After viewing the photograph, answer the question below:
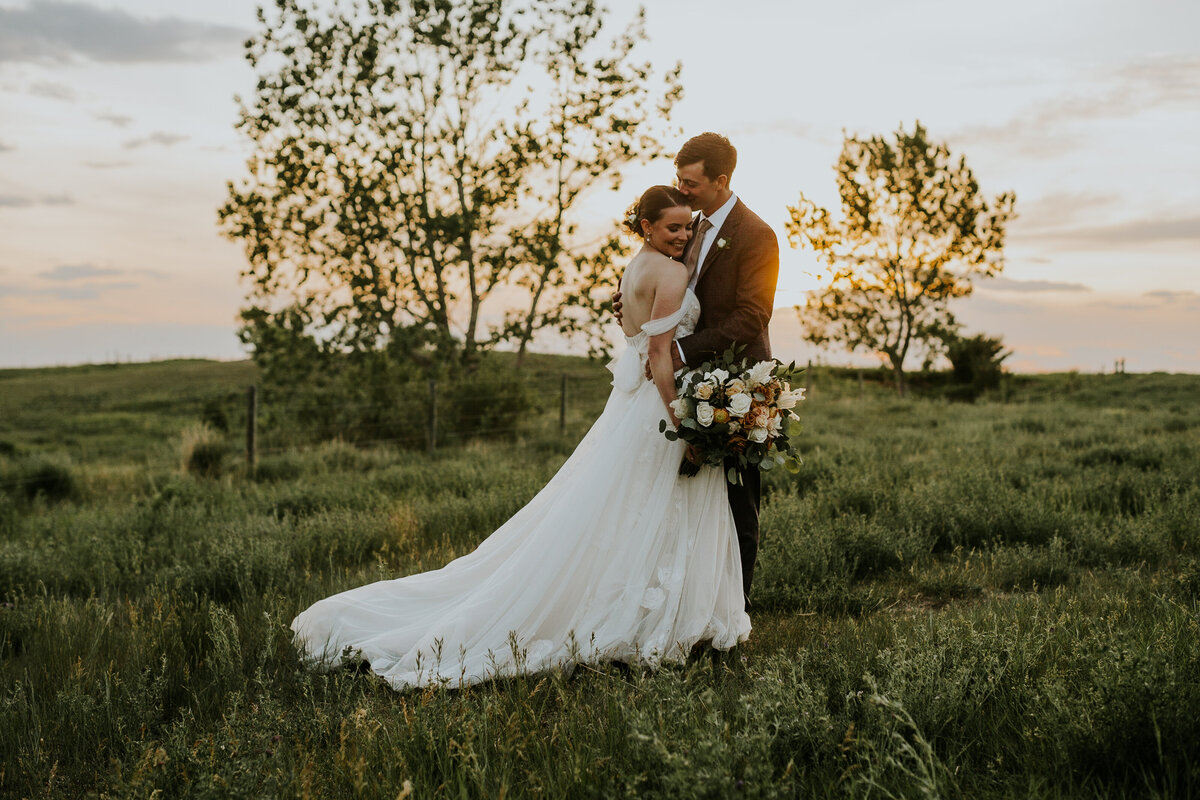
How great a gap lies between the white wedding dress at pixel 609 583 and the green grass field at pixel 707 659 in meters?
0.17

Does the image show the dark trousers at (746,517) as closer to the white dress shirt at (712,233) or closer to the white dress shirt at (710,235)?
the white dress shirt at (710,235)

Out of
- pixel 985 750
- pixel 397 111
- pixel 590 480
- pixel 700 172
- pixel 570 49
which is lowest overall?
pixel 985 750

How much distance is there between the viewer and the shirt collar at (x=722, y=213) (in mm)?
4426

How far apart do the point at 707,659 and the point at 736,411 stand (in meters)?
1.15

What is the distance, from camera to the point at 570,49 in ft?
58.4

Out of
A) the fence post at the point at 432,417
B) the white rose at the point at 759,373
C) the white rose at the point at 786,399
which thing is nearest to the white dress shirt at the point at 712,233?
the white rose at the point at 759,373

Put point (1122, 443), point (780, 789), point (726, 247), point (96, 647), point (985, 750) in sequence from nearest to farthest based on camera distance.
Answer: point (780, 789), point (985, 750), point (726, 247), point (96, 647), point (1122, 443)

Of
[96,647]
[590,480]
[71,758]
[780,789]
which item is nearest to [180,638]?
[96,647]

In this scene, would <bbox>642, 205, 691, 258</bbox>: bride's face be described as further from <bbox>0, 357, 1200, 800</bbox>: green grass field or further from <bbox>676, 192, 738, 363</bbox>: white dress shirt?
<bbox>0, 357, 1200, 800</bbox>: green grass field

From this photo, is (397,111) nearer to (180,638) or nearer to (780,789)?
(180,638)

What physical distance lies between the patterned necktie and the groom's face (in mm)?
97

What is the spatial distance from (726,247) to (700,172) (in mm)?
423

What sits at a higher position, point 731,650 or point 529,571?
point 529,571

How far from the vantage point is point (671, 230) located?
4.20 meters
